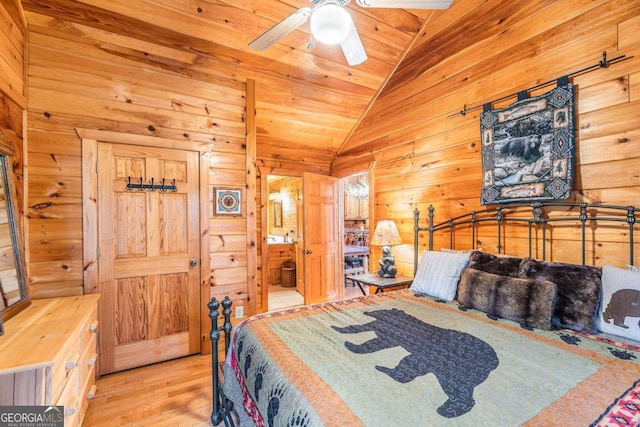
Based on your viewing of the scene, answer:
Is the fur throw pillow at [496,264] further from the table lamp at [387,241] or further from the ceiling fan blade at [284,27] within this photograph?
the ceiling fan blade at [284,27]

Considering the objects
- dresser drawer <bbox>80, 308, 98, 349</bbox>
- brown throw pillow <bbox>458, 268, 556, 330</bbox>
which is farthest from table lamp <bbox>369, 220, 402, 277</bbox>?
dresser drawer <bbox>80, 308, 98, 349</bbox>

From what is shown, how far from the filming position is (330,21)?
162 centimetres

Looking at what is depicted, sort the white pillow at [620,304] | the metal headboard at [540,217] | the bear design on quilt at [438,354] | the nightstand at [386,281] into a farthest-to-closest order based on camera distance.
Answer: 1. the nightstand at [386,281]
2. the metal headboard at [540,217]
3. the white pillow at [620,304]
4. the bear design on quilt at [438,354]

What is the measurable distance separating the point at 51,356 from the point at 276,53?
295 centimetres

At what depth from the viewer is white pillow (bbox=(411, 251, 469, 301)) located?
2.30 metres

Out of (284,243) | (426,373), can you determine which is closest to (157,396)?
(426,373)

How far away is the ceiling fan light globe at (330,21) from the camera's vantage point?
1617mm

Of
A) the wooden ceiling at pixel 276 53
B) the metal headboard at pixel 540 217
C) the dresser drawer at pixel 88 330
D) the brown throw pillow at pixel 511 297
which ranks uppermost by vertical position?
the wooden ceiling at pixel 276 53

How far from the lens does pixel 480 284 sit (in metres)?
2.01

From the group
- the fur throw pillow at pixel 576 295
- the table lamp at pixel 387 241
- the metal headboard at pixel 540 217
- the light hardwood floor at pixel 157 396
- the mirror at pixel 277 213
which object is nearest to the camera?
the fur throw pillow at pixel 576 295

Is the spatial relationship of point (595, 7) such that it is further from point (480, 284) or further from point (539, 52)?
point (480, 284)

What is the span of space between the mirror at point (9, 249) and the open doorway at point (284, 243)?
270cm

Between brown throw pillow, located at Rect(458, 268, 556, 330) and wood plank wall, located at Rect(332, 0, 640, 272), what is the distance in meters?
0.62

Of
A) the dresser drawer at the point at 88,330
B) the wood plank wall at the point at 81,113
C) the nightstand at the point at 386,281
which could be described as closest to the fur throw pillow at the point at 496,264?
the nightstand at the point at 386,281
